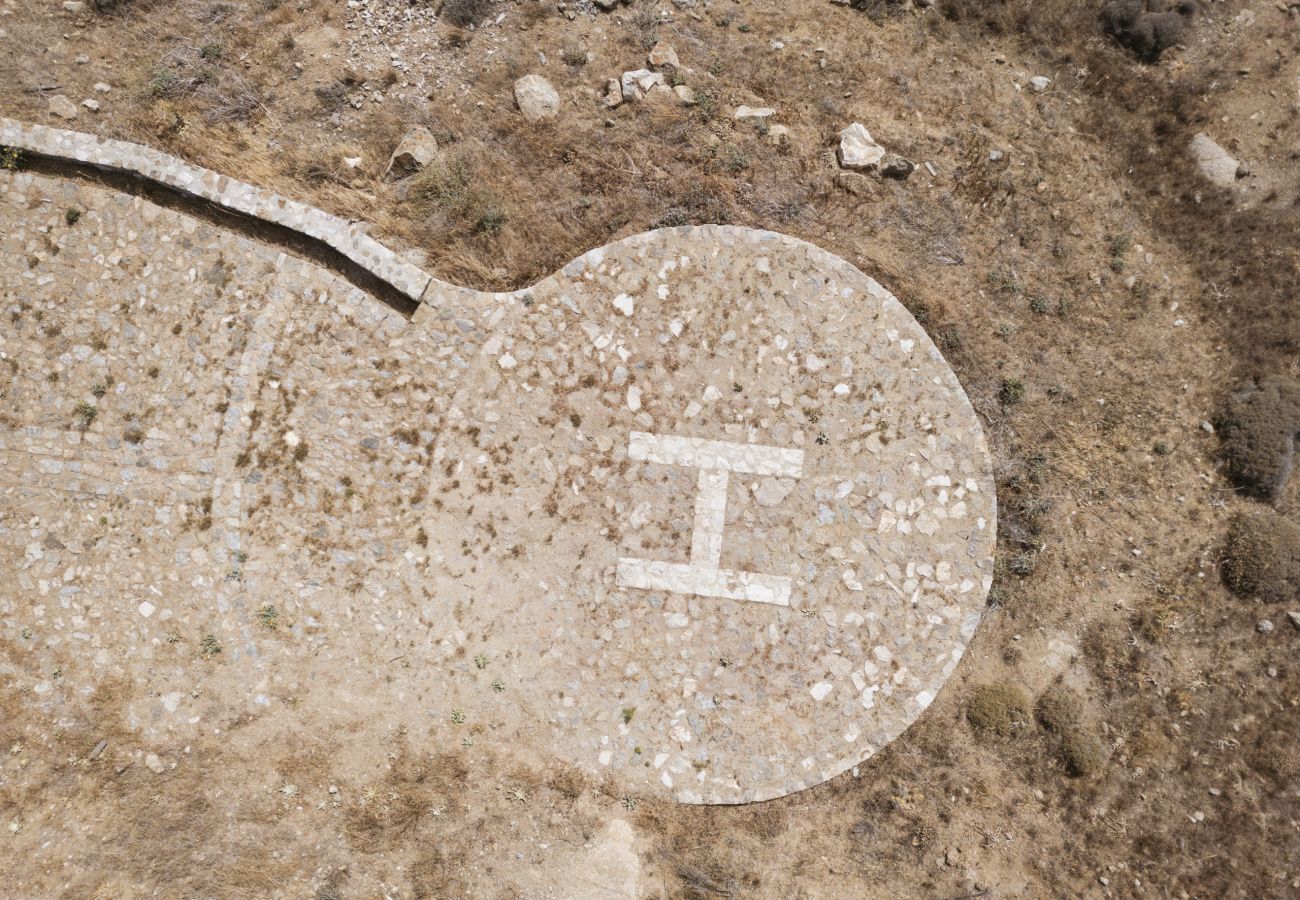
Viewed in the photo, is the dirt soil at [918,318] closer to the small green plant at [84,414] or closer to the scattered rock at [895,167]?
the scattered rock at [895,167]

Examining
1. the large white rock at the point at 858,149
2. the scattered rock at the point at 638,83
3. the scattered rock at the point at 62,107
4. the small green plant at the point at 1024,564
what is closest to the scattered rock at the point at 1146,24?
the large white rock at the point at 858,149

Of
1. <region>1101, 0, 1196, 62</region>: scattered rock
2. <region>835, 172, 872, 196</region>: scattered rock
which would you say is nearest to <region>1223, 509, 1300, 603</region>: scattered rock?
<region>835, 172, 872, 196</region>: scattered rock

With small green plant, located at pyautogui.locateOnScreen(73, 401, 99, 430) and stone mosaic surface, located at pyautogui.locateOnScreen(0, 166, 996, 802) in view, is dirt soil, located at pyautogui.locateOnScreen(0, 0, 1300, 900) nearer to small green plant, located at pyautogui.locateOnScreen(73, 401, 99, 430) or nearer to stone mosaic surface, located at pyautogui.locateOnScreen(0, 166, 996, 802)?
stone mosaic surface, located at pyautogui.locateOnScreen(0, 166, 996, 802)

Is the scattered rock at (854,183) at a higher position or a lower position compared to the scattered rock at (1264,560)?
higher

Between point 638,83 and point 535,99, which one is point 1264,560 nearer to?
point 638,83

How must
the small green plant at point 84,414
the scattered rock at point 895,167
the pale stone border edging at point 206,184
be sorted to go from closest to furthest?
the pale stone border edging at point 206,184, the small green plant at point 84,414, the scattered rock at point 895,167

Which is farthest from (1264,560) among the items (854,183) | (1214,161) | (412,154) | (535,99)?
(412,154)

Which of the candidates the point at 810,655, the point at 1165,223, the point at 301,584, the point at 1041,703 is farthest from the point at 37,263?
the point at 1165,223
